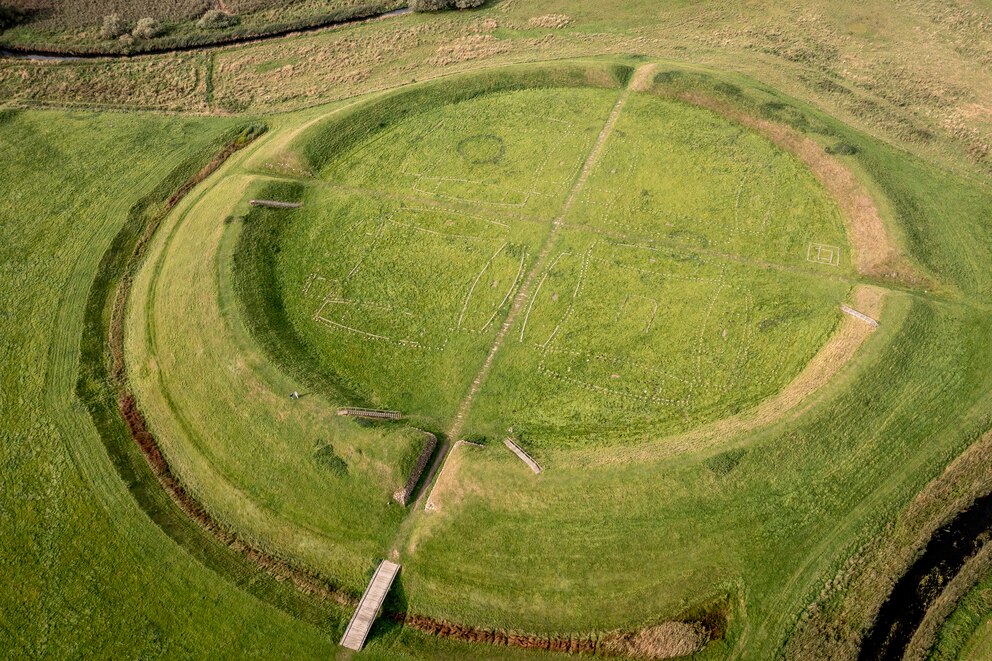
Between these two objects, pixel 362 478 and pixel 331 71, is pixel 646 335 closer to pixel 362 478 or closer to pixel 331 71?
pixel 362 478

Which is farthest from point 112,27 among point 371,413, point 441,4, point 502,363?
point 502,363

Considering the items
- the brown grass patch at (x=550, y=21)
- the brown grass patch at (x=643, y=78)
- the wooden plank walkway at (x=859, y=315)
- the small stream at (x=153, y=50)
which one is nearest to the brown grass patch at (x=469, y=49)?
the brown grass patch at (x=550, y=21)

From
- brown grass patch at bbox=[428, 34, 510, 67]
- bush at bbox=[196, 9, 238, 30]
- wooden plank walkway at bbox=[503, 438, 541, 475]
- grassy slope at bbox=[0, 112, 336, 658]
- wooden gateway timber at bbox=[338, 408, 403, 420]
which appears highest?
brown grass patch at bbox=[428, 34, 510, 67]

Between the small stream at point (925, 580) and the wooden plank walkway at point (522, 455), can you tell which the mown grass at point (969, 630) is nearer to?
the small stream at point (925, 580)

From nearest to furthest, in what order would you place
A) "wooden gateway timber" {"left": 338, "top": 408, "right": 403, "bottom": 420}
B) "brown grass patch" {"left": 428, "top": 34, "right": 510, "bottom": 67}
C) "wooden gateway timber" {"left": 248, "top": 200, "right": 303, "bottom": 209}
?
"wooden gateway timber" {"left": 338, "top": 408, "right": 403, "bottom": 420} → "wooden gateway timber" {"left": 248, "top": 200, "right": 303, "bottom": 209} → "brown grass patch" {"left": 428, "top": 34, "right": 510, "bottom": 67}

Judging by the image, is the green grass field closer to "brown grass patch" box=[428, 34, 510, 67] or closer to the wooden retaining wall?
the wooden retaining wall

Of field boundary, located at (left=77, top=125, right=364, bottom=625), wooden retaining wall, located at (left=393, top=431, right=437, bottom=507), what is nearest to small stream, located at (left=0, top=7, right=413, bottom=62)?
field boundary, located at (left=77, top=125, right=364, bottom=625)

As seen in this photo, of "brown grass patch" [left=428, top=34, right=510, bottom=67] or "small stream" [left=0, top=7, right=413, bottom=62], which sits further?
"small stream" [left=0, top=7, right=413, bottom=62]
